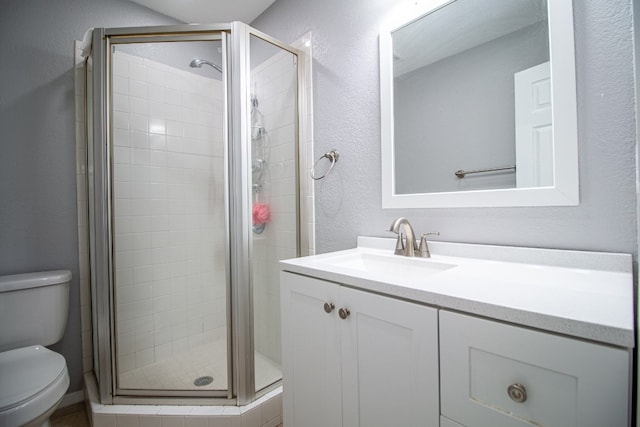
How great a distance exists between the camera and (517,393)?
51cm

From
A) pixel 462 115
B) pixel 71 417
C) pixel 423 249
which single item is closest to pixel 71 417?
pixel 71 417

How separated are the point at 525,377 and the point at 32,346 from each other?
1962 millimetres

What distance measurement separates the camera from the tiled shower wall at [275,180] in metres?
1.53

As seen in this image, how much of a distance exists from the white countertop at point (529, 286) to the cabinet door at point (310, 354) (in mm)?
62

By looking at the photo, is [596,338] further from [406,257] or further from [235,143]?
[235,143]

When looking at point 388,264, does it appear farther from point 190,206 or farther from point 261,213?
point 190,206

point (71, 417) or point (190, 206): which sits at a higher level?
point (190, 206)

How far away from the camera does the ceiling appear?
1882 millimetres

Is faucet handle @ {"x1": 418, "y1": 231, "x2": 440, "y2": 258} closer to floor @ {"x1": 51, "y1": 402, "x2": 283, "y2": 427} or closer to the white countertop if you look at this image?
the white countertop

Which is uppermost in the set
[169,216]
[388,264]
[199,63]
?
[199,63]

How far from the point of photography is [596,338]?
440 mm

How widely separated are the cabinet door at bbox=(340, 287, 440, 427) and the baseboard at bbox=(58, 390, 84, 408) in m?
1.72

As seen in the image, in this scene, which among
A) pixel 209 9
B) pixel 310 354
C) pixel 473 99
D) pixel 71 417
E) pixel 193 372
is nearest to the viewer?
pixel 310 354

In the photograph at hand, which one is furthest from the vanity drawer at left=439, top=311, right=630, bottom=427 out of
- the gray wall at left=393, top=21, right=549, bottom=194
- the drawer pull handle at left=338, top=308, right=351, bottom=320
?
the gray wall at left=393, top=21, right=549, bottom=194
